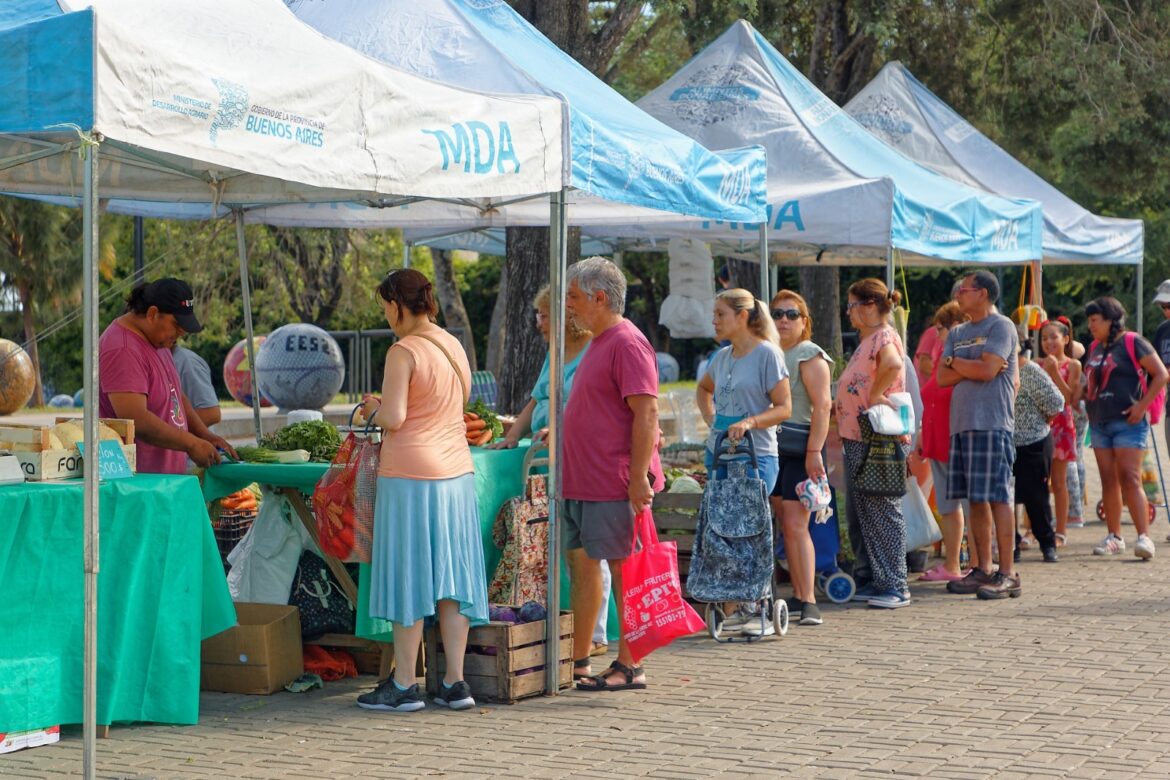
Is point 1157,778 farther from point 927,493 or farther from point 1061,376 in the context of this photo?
point 1061,376

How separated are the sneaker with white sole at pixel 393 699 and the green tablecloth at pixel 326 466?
302mm

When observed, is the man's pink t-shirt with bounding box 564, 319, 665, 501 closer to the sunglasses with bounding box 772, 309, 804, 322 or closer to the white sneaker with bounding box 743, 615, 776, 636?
the white sneaker with bounding box 743, 615, 776, 636

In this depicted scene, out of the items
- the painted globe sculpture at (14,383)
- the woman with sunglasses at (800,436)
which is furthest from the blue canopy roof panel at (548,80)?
the painted globe sculpture at (14,383)

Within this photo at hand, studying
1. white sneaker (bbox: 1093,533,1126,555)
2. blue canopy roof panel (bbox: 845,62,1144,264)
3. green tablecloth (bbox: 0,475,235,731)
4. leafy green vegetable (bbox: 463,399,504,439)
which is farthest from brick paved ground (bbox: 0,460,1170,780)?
blue canopy roof panel (bbox: 845,62,1144,264)

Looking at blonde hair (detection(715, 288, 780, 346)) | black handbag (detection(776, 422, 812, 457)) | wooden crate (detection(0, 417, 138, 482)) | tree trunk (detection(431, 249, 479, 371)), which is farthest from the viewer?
tree trunk (detection(431, 249, 479, 371))

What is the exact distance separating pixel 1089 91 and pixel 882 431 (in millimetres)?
9962

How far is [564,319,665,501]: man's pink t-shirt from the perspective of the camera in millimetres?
6441

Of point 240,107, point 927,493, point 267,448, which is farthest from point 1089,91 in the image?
point 240,107

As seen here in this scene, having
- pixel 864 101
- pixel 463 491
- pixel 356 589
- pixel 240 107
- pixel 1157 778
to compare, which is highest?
pixel 864 101

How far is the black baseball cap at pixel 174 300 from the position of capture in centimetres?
677

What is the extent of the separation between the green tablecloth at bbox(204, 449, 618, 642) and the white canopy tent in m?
1.42

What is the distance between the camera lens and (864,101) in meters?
14.5

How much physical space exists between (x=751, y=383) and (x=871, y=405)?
1385 millimetres

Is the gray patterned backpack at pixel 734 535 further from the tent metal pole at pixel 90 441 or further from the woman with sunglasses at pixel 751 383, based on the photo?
the tent metal pole at pixel 90 441
